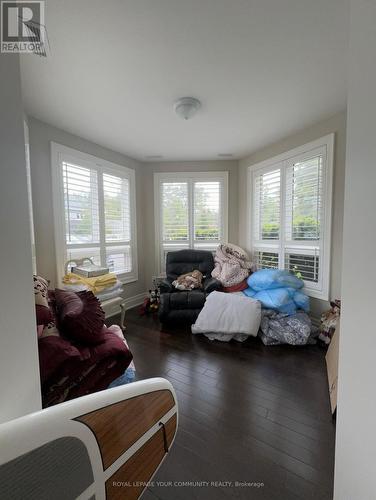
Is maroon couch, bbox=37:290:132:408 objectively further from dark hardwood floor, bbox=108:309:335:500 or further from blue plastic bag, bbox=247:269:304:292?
blue plastic bag, bbox=247:269:304:292

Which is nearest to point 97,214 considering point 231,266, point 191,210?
point 191,210

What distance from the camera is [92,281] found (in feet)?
8.09

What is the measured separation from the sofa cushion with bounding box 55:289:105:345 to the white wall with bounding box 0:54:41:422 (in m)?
0.53

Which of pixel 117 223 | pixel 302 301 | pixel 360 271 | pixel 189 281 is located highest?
pixel 117 223

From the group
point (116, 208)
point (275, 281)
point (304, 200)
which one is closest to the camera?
point (275, 281)

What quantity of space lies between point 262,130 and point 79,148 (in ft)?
8.08

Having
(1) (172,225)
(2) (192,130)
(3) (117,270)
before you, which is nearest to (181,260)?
(1) (172,225)

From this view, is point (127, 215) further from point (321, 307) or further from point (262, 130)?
point (321, 307)

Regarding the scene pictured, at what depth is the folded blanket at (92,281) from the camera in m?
2.45

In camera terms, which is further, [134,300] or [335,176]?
[134,300]

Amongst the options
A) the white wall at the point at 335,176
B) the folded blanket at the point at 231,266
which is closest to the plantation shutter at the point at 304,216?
the white wall at the point at 335,176

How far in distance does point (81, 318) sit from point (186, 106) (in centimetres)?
210

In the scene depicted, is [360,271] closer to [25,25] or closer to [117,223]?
[25,25]

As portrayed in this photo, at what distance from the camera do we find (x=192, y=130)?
2654 millimetres
